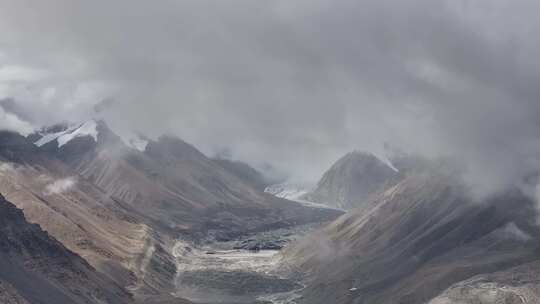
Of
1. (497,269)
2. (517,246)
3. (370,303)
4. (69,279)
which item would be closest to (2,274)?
→ (69,279)

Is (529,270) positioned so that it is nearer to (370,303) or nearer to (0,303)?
(370,303)

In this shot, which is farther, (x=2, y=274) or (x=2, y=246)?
(x=2, y=246)

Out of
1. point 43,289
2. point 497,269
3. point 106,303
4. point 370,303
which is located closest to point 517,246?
point 497,269

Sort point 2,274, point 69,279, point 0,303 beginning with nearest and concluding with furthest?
1. point 0,303
2. point 2,274
3. point 69,279

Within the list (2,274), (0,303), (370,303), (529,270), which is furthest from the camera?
(370,303)

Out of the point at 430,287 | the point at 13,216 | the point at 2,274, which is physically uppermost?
the point at 13,216

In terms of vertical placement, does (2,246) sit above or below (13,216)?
below
